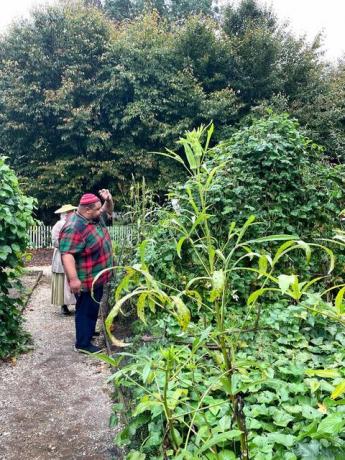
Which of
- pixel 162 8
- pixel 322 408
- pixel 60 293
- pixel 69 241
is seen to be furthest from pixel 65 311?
pixel 162 8

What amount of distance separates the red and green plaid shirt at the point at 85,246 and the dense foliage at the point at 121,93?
36.1 ft

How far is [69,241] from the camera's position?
4523 millimetres

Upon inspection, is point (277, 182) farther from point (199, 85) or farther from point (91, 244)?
point (199, 85)

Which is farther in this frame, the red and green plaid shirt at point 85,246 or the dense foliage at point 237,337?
the red and green plaid shirt at point 85,246

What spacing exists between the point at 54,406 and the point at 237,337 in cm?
197

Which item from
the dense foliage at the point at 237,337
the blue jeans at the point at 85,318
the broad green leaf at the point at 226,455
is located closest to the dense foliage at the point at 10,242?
the blue jeans at the point at 85,318

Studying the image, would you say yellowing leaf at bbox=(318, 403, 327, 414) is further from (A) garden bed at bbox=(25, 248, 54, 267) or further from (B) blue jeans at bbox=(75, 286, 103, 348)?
(A) garden bed at bbox=(25, 248, 54, 267)

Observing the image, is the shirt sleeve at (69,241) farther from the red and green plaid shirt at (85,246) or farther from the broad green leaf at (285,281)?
the broad green leaf at (285,281)

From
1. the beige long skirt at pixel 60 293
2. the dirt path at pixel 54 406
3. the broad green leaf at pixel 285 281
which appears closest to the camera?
the broad green leaf at pixel 285 281

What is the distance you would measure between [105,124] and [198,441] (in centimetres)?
1617

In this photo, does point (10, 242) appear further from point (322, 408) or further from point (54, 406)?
point (322, 408)

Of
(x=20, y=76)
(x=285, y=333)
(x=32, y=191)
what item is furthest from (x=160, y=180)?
(x=285, y=333)

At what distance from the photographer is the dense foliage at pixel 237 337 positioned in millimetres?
1421

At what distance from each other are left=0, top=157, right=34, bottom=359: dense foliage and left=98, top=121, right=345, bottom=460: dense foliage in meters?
1.38
